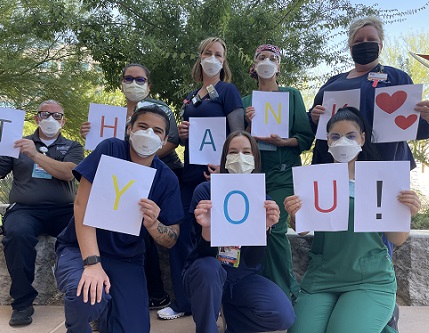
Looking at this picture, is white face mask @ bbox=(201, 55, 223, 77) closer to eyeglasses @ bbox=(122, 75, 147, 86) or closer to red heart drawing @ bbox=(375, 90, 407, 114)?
eyeglasses @ bbox=(122, 75, 147, 86)

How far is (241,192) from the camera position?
253 cm

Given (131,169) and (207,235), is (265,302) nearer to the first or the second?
(207,235)

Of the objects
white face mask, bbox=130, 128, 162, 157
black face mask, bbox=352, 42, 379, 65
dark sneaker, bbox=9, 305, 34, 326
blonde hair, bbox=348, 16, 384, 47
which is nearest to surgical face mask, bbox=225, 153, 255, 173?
white face mask, bbox=130, 128, 162, 157

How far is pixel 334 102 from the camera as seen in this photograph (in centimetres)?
321

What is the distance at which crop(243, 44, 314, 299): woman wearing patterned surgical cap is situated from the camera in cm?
328

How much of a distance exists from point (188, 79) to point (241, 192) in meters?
4.11

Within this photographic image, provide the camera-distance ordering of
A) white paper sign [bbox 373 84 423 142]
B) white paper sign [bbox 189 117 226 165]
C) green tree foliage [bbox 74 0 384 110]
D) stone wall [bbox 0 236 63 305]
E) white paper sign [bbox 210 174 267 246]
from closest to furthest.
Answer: white paper sign [bbox 210 174 267 246] < white paper sign [bbox 373 84 423 142] < white paper sign [bbox 189 117 226 165] < stone wall [bbox 0 236 63 305] < green tree foliage [bbox 74 0 384 110]

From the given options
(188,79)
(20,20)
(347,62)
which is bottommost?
(188,79)

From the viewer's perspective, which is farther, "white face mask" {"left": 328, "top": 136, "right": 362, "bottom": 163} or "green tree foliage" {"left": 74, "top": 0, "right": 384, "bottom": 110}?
"green tree foliage" {"left": 74, "top": 0, "right": 384, "bottom": 110}

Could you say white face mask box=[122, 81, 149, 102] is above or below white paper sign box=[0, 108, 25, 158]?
above

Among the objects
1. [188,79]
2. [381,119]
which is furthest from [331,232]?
[188,79]

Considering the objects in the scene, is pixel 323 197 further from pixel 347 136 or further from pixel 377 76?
pixel 377 76

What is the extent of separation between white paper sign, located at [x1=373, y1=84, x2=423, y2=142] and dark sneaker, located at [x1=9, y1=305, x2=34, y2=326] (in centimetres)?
292

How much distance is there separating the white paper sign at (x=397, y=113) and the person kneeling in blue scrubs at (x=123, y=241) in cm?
151
